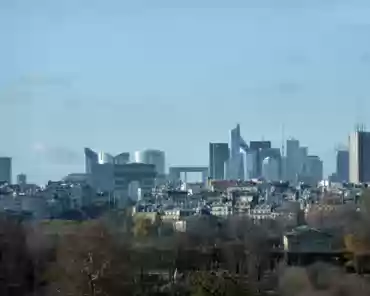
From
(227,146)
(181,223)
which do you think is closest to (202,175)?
(227,146)

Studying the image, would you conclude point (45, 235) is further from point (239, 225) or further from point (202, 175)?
point (202, 175)

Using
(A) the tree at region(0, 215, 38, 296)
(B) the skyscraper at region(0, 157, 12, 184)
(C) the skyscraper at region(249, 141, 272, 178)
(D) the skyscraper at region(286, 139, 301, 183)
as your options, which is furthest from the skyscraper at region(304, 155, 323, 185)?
(A) the tree at region(0, 215, 38, 296)

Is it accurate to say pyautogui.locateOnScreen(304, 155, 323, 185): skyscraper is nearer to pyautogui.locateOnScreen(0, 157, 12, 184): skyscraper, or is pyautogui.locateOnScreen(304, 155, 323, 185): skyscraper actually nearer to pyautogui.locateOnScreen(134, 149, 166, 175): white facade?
pyautogui.locateOnScreen(134, 149, 166, 175): white facade

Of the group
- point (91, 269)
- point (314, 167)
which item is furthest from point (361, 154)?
point (91, 269)

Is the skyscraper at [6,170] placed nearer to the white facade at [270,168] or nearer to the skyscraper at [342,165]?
the white facade at [270,168]

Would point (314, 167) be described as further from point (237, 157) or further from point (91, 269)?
point (91, 269)

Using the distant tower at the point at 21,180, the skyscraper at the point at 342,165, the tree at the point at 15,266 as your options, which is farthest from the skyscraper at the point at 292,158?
the tree at the point at 15,266

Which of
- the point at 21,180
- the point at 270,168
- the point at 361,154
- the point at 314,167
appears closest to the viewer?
the point at 21,180
